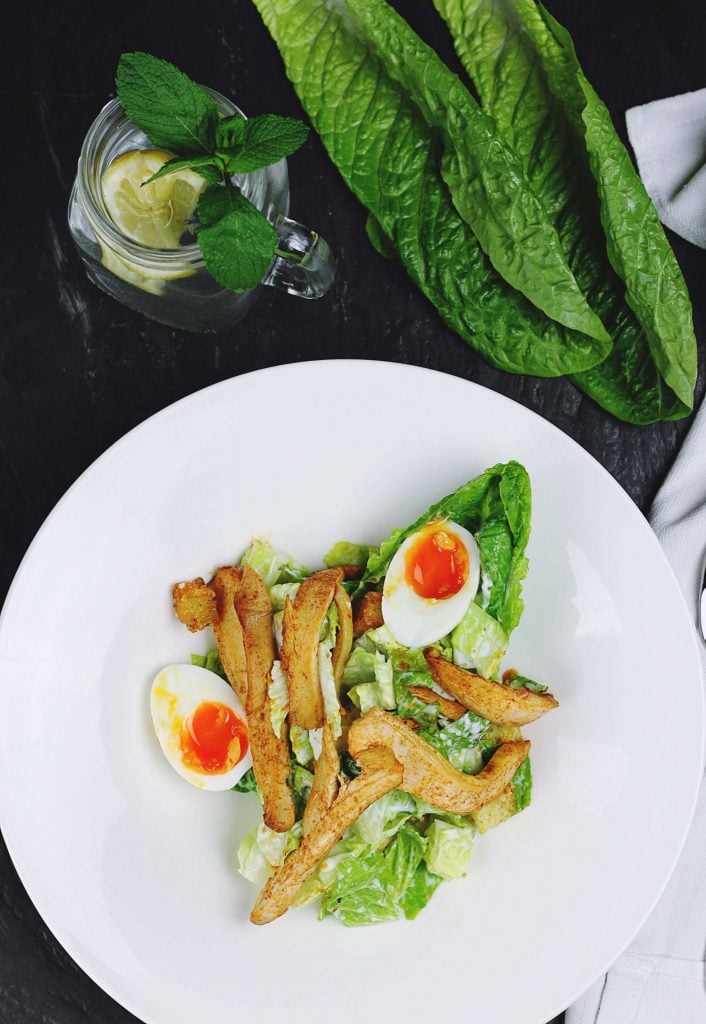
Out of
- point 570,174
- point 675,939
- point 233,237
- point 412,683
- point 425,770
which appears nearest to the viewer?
point 233,237

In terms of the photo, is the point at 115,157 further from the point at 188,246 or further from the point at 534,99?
the point at 534,99

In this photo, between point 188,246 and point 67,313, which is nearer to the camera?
point 188,246

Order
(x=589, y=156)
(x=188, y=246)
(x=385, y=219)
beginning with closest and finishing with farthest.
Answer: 1. (x=188, y=246)
2. (x=589, y=156)
3. (x=385, y=219)

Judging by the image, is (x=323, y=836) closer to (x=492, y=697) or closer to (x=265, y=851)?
(x=265, y=851)

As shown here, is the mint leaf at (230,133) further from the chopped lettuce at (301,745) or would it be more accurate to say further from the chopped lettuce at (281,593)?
the chopped lettuce at (301,745)

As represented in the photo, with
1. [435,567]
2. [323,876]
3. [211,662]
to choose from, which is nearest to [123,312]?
[211,662]

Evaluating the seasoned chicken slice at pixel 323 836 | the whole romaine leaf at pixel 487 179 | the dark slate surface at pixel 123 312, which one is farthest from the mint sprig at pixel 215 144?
the seasoned chicken slice at pixel 323 836

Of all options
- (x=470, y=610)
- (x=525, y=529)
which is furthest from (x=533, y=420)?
(x=470, y=610)

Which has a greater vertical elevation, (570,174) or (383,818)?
(570,174)
